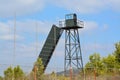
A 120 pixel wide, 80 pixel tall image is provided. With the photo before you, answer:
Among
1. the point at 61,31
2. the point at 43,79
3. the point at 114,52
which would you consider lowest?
the point at 43,79

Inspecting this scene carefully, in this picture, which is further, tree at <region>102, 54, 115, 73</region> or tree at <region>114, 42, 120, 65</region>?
tree at <region>102, 54, 115, 73</region>

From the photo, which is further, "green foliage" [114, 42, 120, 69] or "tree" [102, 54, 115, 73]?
"tree" [102, 54, 115, 73]

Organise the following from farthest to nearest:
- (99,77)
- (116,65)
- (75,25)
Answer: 1. (75,25)
2. (116,65)
3. (99,77)

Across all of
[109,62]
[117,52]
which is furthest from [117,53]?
[109,62]

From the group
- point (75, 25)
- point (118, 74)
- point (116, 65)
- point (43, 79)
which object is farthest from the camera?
point (75, 25)

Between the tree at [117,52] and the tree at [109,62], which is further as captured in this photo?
the tree at [109,62]

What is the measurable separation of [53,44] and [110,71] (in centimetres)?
1336

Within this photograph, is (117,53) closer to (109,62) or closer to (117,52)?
(117,52)

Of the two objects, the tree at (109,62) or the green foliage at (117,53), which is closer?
the green foliage at (117,53)

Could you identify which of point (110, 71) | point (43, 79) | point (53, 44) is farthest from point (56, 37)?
point (43, 79)

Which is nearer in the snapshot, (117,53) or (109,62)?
(117,53)

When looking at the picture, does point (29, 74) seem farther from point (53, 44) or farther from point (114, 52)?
point (53, 44)

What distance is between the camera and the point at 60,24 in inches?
1649

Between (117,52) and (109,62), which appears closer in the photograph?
(117,52)
